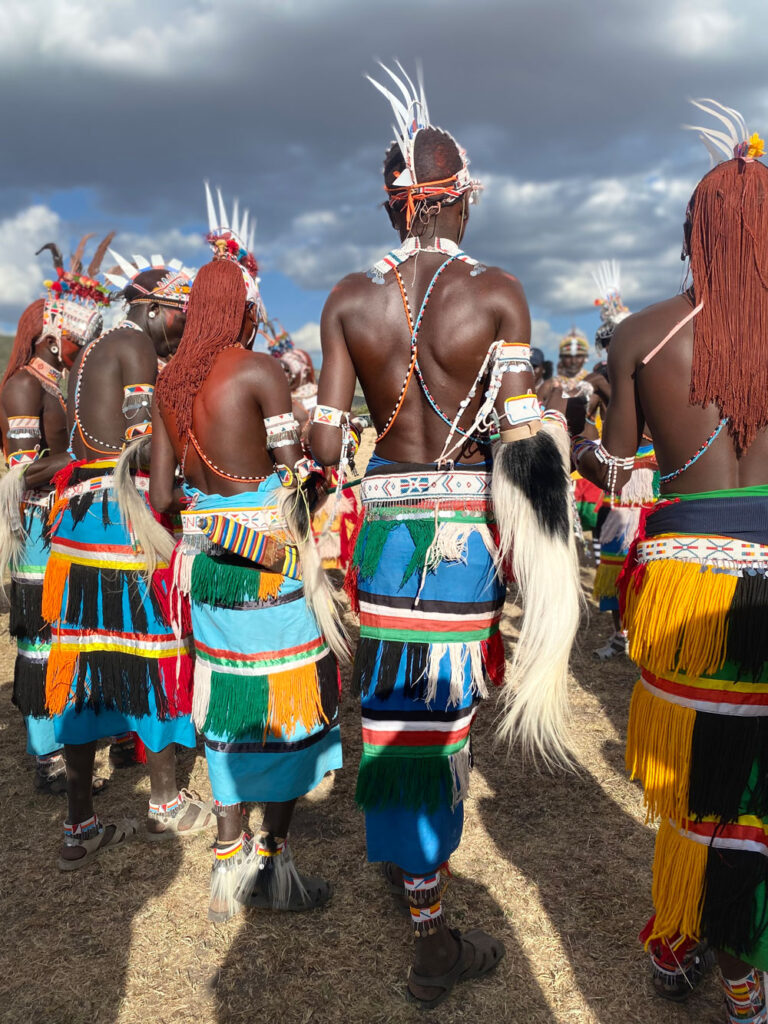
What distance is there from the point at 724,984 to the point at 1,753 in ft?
13.5

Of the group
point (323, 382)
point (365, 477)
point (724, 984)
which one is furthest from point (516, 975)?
point (323, 382)

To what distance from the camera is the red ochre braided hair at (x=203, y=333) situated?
276 centimetres

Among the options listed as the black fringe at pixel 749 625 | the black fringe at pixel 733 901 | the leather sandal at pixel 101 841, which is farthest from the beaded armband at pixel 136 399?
the black fringe at pixel 733 901

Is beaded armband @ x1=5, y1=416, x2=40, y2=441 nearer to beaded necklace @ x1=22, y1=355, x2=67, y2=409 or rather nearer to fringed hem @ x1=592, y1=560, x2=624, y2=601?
beaded necklace @ x1=22, y1=355, x2=67, y2=409

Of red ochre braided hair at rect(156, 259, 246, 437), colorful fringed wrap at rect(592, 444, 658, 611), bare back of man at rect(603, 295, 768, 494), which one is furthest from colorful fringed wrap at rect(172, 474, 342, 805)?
colorful fringed wrap at rect(592, 444, 658, 611)

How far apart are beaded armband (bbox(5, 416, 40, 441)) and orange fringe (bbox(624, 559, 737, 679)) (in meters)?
3.29

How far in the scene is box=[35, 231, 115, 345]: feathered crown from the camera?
13.0 feet

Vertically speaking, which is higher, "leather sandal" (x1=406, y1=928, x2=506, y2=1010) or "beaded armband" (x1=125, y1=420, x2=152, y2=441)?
"beaded armband" (x1=125, y1=420, x2=152, y2=441)

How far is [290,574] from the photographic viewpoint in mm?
2805

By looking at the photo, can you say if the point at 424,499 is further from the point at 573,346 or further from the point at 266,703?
the point at 573,346

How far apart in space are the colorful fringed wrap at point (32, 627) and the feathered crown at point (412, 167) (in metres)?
2.70

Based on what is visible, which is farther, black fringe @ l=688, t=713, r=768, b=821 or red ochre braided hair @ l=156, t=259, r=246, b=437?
→ red ochre braided hair @ l=156, t=259, r=246, b=437

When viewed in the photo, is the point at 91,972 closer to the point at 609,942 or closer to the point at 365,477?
the point at 609,942

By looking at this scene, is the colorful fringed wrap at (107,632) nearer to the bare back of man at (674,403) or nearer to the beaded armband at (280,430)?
the beaded armband at (280,430)
